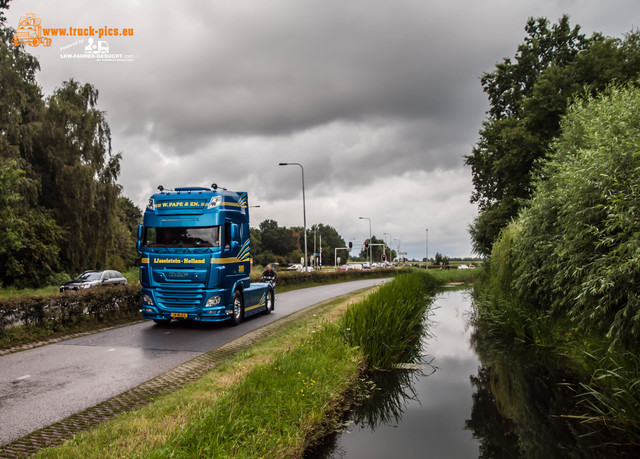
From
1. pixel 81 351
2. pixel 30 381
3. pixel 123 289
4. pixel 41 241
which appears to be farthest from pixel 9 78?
pixel 30 381

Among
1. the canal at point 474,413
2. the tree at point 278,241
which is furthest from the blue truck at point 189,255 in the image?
the tree at point 278,241

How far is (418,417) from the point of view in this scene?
22.8ft

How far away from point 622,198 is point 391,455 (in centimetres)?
439

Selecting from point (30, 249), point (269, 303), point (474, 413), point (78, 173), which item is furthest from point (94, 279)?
point (474, 413)

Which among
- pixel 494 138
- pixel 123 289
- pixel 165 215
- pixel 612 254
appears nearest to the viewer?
pixel 612 254

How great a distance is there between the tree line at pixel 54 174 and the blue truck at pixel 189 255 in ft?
65.0

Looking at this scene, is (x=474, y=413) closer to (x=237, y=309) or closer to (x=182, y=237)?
(x=237, y=309)

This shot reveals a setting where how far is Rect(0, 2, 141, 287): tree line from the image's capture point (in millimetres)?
28797

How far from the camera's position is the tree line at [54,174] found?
94.5ft

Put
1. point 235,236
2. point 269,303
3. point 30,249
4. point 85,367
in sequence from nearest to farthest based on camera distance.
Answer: point 85,367
point 235,236
point 269,303
point 30,249

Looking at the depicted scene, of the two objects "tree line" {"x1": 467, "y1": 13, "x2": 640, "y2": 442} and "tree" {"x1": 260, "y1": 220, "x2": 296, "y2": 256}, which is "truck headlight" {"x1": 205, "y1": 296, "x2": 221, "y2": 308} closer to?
"tree line" {"x1": 467, "y1": 13, "x2": 640, "y2": 442}

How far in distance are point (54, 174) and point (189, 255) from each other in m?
26.9

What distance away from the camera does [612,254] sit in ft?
21.5

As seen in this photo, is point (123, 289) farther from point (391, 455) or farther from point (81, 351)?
point (391, 455)
